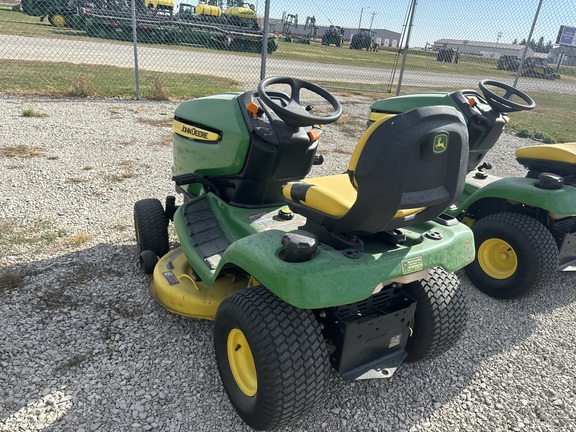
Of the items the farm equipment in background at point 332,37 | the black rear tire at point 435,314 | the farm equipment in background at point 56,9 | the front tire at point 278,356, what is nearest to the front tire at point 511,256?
the black rear tire at point 435,314

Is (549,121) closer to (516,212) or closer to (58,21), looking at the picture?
(516,212)

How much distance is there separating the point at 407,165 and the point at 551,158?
2391 millimetres

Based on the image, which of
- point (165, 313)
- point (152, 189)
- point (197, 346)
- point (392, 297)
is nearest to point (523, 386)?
point (392, 297)

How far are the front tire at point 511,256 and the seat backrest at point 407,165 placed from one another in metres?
1.59

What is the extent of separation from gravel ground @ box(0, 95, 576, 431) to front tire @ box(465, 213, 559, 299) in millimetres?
129

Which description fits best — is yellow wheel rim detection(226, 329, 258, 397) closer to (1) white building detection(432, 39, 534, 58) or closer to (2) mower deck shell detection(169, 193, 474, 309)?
(2) mower deck shell detection(169, 193, 474, 309)

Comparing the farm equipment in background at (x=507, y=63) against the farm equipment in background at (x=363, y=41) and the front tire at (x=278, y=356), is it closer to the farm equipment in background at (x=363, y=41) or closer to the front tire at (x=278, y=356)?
the farm equipment in background at (x=363, y=41)

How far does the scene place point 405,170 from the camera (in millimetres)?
1605

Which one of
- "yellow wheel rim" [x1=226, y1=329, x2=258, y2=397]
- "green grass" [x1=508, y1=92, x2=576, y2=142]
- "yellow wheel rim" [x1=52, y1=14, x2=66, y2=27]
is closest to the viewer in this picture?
"yellow wheel rim" [x1=226, y1=329, x2=258, y2=397]

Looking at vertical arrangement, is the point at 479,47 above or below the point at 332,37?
A: above

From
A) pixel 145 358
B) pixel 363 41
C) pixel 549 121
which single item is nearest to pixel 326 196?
pixel 145 358

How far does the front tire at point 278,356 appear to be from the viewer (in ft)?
5.81

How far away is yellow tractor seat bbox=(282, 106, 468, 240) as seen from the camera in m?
1.60

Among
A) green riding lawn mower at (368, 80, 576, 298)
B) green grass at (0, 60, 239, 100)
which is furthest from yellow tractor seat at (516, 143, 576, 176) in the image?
green grass at (0, 60, 239, 100)
